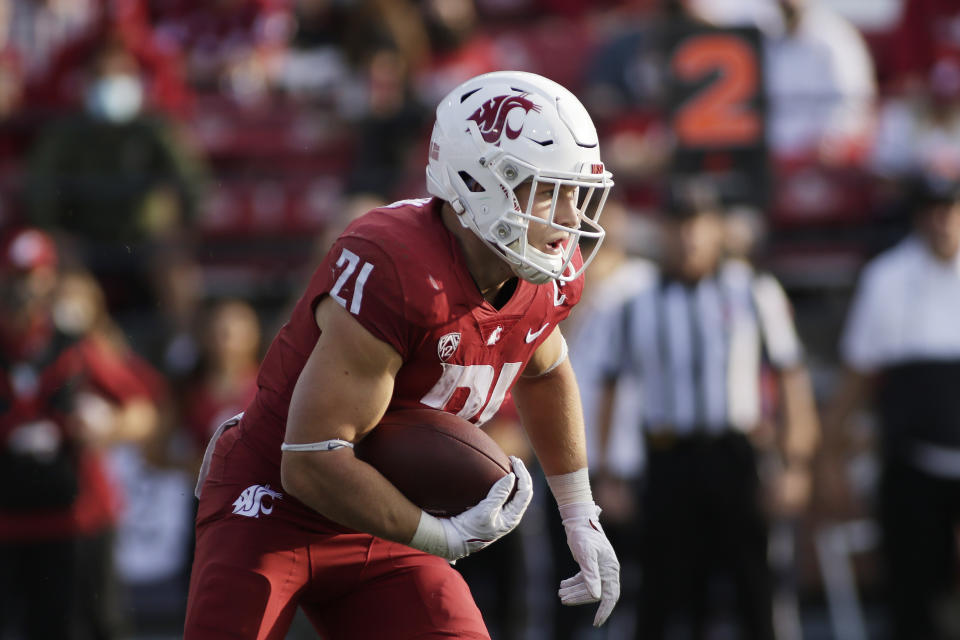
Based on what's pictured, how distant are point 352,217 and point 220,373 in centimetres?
91

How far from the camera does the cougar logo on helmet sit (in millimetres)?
2941

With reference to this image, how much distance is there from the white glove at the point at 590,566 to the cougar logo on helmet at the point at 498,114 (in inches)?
36.8

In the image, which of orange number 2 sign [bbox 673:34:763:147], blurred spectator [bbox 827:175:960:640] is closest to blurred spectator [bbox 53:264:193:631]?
orange number 2 sign [bbox 673:34:763:147]

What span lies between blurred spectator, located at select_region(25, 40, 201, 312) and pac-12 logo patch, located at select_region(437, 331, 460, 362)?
4520mm

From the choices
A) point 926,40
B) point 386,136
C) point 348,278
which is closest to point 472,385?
point 348,278

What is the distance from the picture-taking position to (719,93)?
20.2 feet

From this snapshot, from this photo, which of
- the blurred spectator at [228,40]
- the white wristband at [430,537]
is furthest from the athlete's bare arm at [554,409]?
the blurred spectator at [228,40]

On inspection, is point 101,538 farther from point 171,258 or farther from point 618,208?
point 618,208

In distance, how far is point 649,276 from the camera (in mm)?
6141

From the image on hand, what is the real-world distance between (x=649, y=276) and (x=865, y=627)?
201 cm

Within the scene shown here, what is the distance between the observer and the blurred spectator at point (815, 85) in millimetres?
7215

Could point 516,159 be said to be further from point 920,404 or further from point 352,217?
point 920,404

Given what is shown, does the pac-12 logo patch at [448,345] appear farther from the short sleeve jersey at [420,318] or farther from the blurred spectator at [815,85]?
the blurred spectator at [815,85]

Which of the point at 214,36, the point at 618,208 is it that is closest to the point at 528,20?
the point at 214,36
